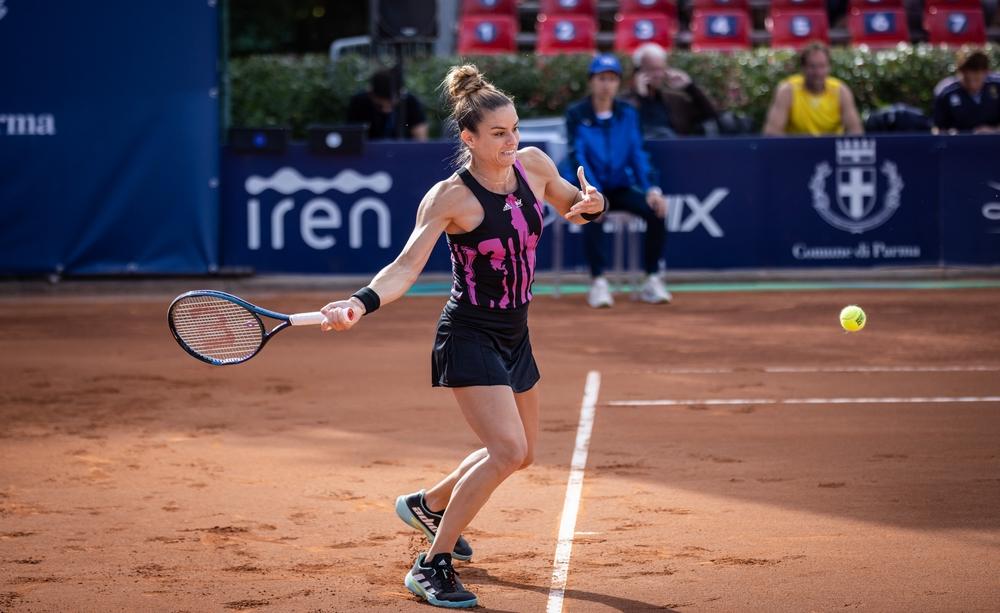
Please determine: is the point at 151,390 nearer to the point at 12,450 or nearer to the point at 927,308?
the point at 12,450

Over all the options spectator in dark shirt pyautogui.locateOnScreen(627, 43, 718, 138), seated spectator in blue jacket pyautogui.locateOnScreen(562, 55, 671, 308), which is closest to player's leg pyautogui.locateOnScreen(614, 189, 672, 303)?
seated spectator in blue jacket pyautogui.locateOnScreen(562, 55, 671, 308)

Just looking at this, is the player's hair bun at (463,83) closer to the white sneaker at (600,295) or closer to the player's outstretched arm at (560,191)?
the player's outstretched arm at (560,191)

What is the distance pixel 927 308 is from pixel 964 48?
5.05 m

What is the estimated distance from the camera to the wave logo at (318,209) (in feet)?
46.1

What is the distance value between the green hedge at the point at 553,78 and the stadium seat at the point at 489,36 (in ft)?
5.60

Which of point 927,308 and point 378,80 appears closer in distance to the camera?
point 927,308

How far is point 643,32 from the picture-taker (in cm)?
1816

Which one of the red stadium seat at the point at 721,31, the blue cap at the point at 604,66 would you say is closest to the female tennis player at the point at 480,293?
the blue cap at the point at 604,66

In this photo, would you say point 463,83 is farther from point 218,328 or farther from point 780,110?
point 780,110

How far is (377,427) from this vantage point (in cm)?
816

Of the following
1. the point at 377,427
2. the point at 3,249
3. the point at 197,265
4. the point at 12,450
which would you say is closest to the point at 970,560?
the point at 377,427

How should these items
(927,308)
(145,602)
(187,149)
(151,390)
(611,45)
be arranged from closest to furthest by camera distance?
(145,602)
(151,390)
(927,308)
(187,149)
(611,45)

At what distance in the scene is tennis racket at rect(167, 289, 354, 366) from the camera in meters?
5.17

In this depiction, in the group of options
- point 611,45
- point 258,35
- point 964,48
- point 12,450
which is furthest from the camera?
point 258,35
